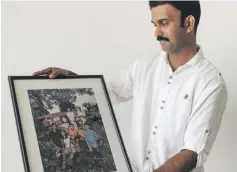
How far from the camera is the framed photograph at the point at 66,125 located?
104 centimetres

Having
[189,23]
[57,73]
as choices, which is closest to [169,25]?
[189,23]

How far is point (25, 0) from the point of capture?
5.24ft

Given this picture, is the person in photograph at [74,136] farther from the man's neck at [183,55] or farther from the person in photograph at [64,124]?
the man's neck at [183,55]

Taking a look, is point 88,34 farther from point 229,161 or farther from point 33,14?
point 229,161

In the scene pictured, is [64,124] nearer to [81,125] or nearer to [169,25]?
[81,125]

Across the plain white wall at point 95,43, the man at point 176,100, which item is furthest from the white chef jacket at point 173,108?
the plain white wall at point 95,43

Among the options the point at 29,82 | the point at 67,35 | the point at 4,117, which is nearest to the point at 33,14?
the point at 67,35

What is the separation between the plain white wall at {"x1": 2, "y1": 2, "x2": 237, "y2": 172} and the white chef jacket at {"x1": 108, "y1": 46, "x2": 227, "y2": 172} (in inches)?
16.1

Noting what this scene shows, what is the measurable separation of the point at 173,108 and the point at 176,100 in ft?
0.09

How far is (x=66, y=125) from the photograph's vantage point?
1106 millimetres

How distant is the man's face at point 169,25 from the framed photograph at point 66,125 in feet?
0.82

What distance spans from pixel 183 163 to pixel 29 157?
1.35ft

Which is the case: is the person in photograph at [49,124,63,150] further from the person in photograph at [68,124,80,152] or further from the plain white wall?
the plain white wall

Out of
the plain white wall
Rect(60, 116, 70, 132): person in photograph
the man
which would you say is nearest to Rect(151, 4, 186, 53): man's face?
the man
